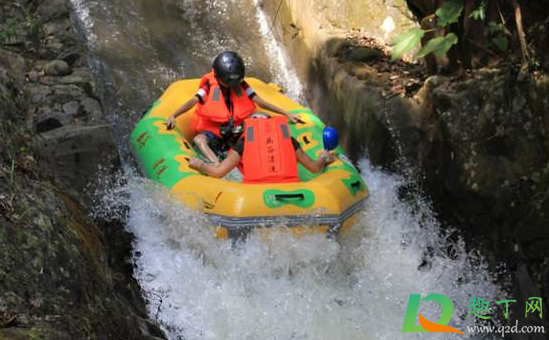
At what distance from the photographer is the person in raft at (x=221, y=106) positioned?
5.11m

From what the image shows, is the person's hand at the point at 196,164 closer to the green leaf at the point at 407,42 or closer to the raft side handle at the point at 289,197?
the raft side handle at the point at 289,197

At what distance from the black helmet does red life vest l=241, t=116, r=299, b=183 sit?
1.96 feet

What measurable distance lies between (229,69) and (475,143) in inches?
82.5

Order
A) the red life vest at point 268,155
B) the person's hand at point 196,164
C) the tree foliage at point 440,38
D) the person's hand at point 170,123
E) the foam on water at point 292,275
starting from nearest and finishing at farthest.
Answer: the foam on water at point 292,275 → the tree foliage at point 440,38 → the red life vest at point 268,155 → the person's hand at point 196,164 → the person's hand at point 170,123

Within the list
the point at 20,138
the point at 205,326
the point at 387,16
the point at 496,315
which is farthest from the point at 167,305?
the point at 387,16

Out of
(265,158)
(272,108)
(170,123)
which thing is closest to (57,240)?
(265,158)

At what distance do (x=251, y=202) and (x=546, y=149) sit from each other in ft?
6.27

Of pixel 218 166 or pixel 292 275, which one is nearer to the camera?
pixel 292 275

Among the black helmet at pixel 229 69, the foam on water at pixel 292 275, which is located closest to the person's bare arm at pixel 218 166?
the foam on water at pixel 292 275

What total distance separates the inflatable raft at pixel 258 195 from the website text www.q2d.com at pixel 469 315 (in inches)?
29.6

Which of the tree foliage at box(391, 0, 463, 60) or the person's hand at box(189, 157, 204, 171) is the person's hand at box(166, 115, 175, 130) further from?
the tree foliage at box(391, 0, 463, 60)

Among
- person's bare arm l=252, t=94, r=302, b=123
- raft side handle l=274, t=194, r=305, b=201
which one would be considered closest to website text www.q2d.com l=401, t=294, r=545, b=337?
raft side handle l=274, t=194, r=305, b=201

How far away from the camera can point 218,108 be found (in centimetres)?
521

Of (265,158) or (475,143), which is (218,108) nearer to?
(265,158)
